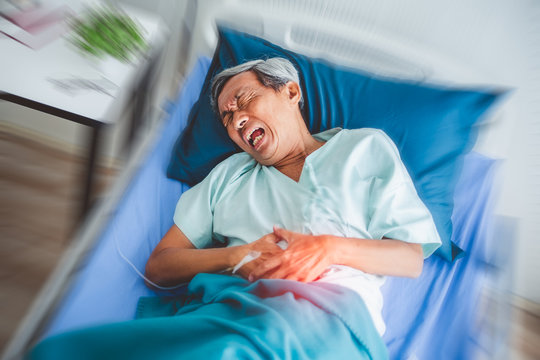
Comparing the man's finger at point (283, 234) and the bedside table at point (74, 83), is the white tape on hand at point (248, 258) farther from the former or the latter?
the bedside table at point (74, 83)

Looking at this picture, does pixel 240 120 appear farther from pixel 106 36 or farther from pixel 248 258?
pixel 106 36

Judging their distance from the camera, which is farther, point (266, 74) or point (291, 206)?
point (266, 74)

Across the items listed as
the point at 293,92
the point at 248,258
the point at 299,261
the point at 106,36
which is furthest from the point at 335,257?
the point at 106,36

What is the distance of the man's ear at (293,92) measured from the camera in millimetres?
1079

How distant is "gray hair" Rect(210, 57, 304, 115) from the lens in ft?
3.47

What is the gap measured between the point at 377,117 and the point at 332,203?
0.37 m

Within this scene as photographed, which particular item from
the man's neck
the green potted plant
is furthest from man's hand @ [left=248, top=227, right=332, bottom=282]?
the green potted plant

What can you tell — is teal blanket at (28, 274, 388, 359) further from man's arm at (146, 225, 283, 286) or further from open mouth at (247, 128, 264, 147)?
open mouth at (247, 128, 264, 147)

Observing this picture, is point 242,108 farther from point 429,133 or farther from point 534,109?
point 534,109

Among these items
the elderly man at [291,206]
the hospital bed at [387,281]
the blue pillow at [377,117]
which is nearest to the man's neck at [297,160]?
the elderly man at [291,206]

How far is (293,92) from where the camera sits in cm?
109

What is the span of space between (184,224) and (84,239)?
0.25 m

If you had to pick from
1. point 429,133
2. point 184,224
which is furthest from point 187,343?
point 429,133

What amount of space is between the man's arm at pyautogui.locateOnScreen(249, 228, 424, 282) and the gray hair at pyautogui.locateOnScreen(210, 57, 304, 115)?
1.66 feet
